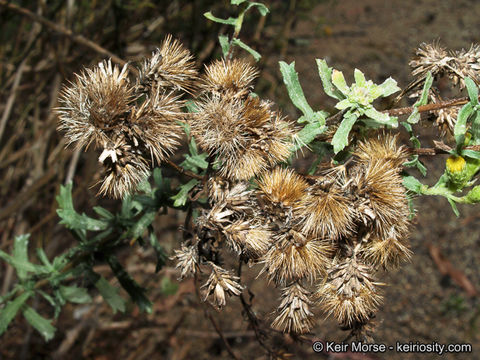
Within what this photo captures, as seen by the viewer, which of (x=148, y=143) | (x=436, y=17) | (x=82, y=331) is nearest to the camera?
(x=148, y=143)

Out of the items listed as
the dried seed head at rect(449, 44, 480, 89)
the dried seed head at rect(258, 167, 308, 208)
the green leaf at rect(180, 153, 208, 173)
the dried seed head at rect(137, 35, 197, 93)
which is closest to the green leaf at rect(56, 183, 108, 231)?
the green leaf at rect(180, 153, 208, 173)

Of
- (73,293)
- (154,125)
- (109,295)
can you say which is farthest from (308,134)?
(73,293)

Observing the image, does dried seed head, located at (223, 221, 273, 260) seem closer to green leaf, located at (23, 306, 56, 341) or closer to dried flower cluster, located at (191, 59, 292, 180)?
dried flower cluster, located at (191, 59, 292, 180)

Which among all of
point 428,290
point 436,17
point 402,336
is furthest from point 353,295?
point 436,17

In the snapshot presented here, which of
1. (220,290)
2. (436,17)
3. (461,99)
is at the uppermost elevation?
(461,99)

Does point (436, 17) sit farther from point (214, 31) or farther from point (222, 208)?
point (222, 208)

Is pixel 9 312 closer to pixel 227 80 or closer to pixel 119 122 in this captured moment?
pixel 119 122

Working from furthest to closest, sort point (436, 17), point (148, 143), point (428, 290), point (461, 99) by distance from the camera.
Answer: point (436, 17)
point (428, 290)
point (461, 99)
point (148, 143)
